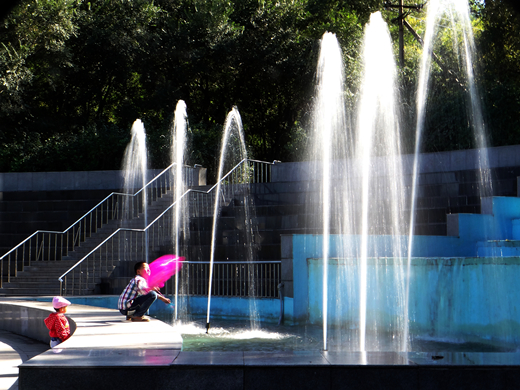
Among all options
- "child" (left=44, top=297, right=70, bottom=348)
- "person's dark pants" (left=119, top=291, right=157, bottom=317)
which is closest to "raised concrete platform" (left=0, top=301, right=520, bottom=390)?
"child" (left=44, top=297, right=70, bottom=348)

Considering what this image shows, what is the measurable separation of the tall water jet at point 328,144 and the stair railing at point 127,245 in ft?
9.84

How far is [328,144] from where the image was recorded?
417 inches

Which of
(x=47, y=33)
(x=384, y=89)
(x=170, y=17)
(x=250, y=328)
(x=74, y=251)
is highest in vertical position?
(x=170, y=17)

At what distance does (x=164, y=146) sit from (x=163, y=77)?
7776mm

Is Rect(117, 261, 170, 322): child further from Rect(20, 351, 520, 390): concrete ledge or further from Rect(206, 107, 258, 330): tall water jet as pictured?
Rect(20, 351, 520, 390): concrete ledge

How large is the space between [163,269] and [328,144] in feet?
18.3

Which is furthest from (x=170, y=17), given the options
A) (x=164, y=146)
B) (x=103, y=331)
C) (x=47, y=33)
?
(x=103, y=331)

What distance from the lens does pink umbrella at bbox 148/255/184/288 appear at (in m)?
13.9

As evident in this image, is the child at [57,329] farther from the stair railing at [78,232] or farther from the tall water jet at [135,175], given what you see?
the stair railing at [78,232]

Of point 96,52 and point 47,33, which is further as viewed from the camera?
point 96,52

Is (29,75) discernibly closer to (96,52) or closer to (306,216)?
(96,52)

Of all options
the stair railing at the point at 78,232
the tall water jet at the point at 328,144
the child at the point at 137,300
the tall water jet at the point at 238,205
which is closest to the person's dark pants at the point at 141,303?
the child at the point at 137,300

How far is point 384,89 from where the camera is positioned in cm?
1377

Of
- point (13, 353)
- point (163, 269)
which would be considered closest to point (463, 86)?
point (163, 269)
